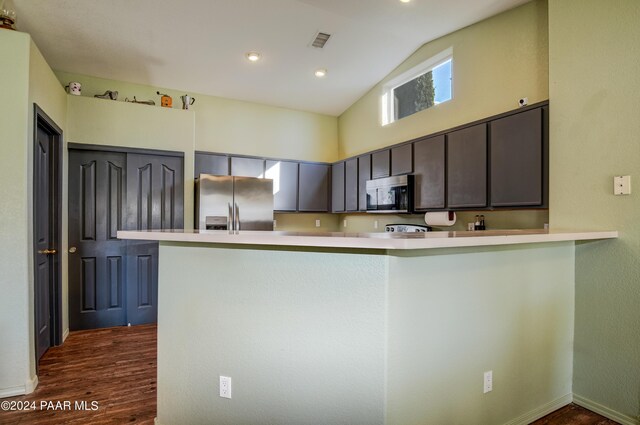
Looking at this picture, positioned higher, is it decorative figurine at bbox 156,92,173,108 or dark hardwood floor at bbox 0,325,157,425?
decorative figurine at bbox 156,92,173,108

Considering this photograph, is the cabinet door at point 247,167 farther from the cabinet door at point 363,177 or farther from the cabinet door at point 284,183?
the cabinet door at point 363,177

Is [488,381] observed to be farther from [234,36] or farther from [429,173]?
[234,36]

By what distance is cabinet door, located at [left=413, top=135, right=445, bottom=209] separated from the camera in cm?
341

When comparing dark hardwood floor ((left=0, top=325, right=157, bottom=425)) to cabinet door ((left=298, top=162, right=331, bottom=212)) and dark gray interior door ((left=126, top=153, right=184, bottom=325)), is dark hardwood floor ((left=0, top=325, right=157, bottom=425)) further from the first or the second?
cabinet door ((left=298, top=162, right=331, bottom=212))

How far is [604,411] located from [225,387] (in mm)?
2414

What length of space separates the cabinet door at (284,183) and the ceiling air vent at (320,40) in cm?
172

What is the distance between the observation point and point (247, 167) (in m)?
4.76

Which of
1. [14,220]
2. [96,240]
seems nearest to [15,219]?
[14,220]

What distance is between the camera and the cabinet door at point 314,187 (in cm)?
514

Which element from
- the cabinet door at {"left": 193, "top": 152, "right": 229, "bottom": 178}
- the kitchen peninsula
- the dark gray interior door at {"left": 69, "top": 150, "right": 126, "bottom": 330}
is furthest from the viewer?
the cabinet door at {"left": 193, "top": 152, "right": 229, "bottom": 178}

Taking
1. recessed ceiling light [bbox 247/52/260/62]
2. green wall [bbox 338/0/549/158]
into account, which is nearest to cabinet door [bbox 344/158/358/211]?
green wall [bbox 338/0/549/158]

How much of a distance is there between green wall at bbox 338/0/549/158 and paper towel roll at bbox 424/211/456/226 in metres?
0.99

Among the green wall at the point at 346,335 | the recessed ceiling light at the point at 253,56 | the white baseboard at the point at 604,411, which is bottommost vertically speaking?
the white baseboard at the point at 604,411

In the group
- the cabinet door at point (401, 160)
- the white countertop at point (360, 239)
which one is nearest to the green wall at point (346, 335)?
the white countertop at point (360, 239)
